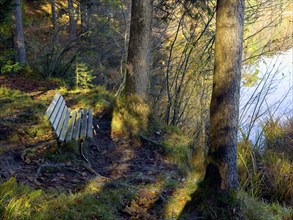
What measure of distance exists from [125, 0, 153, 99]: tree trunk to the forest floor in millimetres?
965

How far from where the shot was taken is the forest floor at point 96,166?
12.9 feet

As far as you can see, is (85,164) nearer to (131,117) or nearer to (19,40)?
→ (131,117)

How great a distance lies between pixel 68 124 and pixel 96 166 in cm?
97

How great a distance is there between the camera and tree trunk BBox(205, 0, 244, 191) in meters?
3.56

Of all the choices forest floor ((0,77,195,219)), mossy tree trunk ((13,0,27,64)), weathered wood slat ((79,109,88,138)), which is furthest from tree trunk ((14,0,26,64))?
weathered wood slat ((79,109,88,138))

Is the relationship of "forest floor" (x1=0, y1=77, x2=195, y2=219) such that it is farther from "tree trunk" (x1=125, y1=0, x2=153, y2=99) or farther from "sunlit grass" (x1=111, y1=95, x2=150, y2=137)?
"tree trunk" (x1=125, y1=0, x2=153, y2=99)

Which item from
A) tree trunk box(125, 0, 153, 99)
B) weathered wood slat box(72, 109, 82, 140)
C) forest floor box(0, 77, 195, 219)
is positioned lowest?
forest floor box(0, 77, 195, 219)

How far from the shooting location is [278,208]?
463cm

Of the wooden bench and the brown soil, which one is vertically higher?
the wooden bench

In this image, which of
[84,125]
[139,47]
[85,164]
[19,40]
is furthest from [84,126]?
[19,40]

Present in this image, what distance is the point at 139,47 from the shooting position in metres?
6.14

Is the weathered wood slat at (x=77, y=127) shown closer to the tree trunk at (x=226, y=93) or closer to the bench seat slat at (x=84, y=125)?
the bench seat slat at (x=84, y=125)

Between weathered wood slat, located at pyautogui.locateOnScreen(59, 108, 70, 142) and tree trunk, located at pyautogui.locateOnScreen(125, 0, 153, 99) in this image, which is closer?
weathered wood slat, located at pyautogui.locateOnScreen(59, 108, 70, 142)

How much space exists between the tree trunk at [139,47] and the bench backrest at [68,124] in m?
0.99
